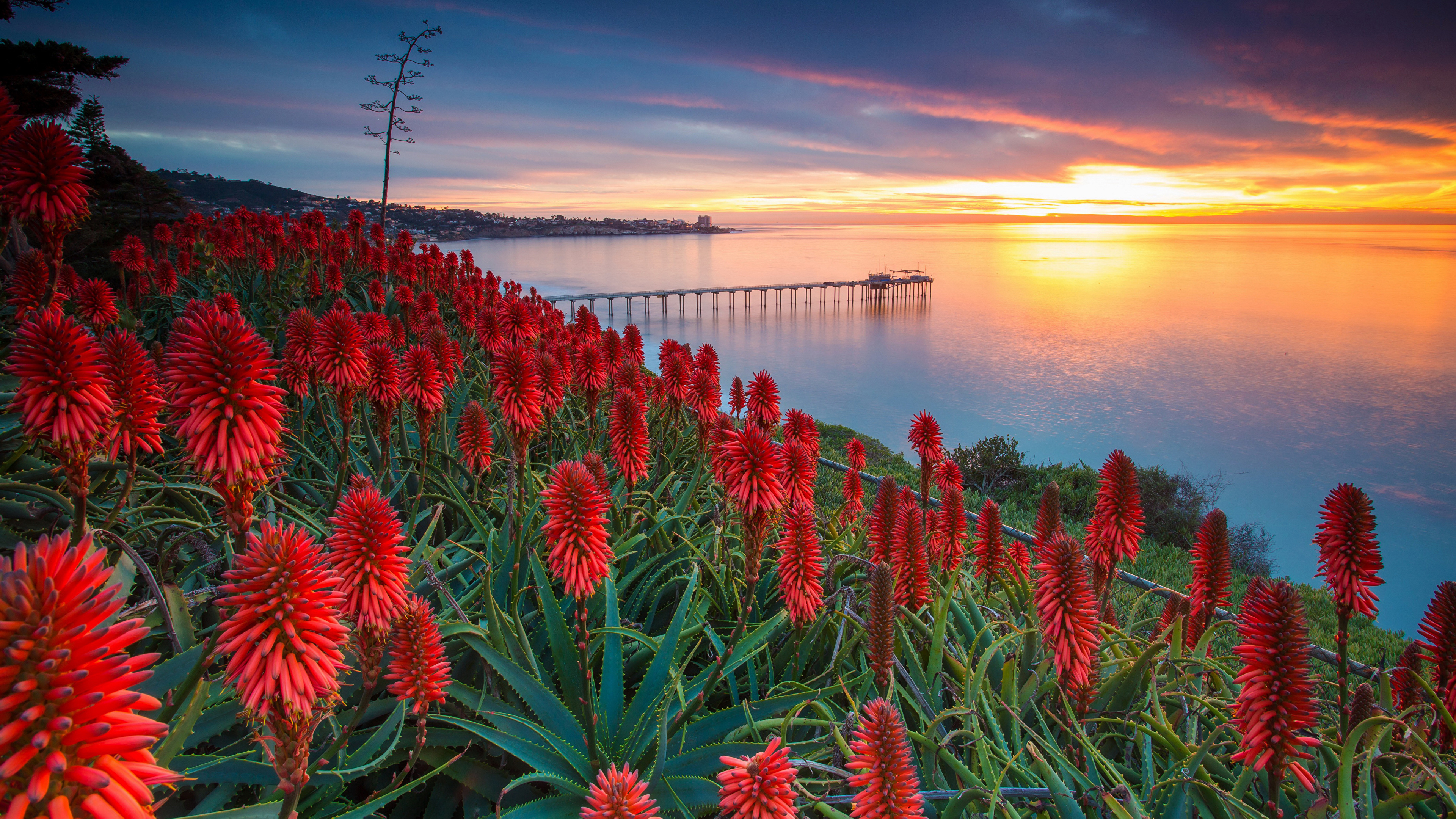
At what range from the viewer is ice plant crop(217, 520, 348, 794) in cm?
114

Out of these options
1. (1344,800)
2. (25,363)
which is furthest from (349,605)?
(1344,800)

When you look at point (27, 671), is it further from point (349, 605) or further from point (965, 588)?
point (965, 588)

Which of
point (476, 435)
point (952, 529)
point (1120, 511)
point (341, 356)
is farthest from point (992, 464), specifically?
point (341, 356)

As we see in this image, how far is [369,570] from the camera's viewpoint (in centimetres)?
146

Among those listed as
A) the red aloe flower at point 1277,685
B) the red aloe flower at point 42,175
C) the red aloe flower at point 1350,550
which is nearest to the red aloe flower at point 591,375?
the red aloe flower at point 42,175

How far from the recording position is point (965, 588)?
3787mm

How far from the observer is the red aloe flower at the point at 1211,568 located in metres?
2.72

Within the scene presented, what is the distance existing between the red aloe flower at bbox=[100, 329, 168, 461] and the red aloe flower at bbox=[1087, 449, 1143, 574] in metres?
3.69

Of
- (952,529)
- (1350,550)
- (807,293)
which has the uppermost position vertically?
(807,293)

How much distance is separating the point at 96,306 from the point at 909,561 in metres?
5.08

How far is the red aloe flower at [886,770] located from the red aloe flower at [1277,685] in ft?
3.66

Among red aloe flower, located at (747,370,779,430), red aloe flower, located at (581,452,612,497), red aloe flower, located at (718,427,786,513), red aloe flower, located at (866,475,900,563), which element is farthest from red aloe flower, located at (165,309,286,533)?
red aloe flower, located at (747,370,779,430)

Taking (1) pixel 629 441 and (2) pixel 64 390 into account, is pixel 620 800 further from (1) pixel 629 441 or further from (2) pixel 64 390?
(1) pixel 629 441

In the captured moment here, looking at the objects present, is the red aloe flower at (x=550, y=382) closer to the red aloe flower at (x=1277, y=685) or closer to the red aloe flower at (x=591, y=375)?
the red aloe flower at (x=591, y=375)
